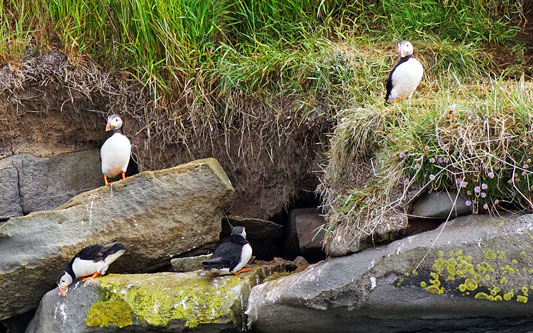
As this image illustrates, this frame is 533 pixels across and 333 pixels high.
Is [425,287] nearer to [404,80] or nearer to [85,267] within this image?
[404,80]

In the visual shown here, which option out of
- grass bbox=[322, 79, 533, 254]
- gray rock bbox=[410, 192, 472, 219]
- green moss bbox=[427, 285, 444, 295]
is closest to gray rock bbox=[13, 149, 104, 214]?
grass bbox=[322, 79, 533, 254]

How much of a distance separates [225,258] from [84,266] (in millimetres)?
906

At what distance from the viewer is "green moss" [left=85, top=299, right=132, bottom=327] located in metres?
4.40

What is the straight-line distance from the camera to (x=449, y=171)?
396cm

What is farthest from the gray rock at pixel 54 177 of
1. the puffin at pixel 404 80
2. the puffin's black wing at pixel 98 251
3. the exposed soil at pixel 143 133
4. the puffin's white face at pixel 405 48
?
the puffin's white face at pixel 405 48

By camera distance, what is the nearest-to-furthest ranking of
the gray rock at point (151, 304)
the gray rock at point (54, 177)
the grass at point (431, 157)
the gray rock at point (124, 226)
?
the grass at point (431, 157) → the gray rock at point (151, 304) → the gray rock at point (124, 226) → the gray rock at point (54, 177)

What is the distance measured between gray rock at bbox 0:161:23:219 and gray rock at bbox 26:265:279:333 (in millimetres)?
1081

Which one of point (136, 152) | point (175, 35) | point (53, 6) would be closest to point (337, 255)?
point (136, 152)

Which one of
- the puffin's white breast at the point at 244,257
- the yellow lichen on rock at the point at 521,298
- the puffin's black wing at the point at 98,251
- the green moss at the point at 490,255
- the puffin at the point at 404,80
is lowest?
the yellow lichen on rock at the point at 521,298

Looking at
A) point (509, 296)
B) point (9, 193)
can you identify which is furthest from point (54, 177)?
point (509, 296)

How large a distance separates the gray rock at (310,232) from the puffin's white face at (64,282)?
5.26ft

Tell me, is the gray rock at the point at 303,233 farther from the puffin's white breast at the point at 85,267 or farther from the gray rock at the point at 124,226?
the puffin's white breast at the point at 85,267

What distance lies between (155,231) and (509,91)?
250 centimetres

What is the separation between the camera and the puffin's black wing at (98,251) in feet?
15.2
